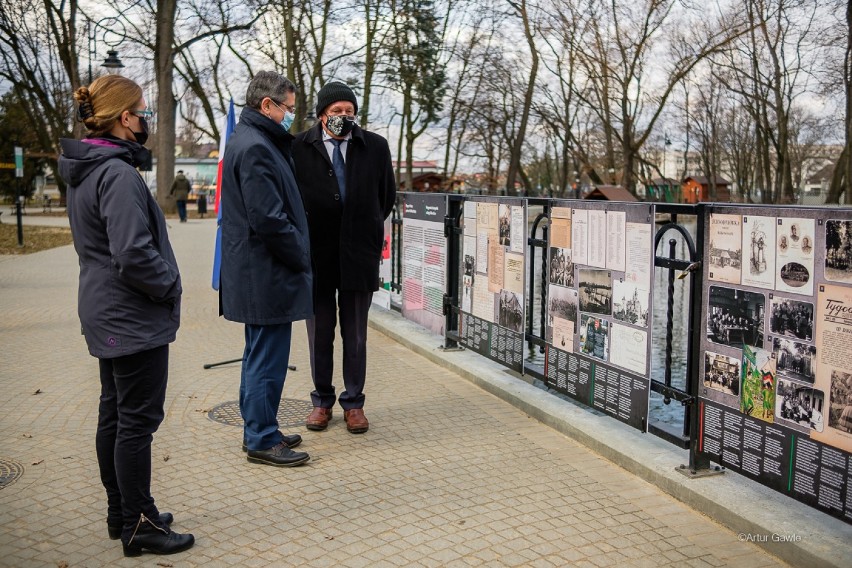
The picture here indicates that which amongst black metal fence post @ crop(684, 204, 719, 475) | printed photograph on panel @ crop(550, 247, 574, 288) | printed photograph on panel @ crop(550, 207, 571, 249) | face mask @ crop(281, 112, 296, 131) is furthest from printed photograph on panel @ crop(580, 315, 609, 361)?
face mask @ crop(281, 112, 296, 131)

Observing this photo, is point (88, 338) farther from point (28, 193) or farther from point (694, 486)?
point (28, 193)

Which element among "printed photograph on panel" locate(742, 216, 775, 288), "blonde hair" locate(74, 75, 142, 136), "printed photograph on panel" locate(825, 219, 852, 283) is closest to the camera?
"printed photograph on panel" locate(825, 219, 852, 283)

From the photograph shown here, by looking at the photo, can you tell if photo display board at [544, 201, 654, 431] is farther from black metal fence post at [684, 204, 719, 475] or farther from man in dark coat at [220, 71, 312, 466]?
man in dark coat at [220, 71, 312, 466]

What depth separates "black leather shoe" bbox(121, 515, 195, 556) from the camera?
3709 millimetres

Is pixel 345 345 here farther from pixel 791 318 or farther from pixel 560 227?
pixel 791 318

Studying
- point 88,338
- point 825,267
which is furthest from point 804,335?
point 88,338

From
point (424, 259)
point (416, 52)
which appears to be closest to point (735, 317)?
point (424, 259)

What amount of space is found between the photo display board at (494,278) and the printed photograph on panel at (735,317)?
2147 mm

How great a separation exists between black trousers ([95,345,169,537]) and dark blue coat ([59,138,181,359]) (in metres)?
0.10

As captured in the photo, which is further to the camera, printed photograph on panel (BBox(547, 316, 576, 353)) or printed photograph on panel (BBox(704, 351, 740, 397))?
printed photograph on panel (BBox(547, 316, 576, 353))

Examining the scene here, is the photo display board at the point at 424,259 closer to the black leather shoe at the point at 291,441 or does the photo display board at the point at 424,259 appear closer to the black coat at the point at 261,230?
the black leather shoe at the point at 291,441

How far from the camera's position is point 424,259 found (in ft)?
27.0

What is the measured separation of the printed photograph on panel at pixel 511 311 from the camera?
642cm

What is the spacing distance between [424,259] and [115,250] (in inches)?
192
